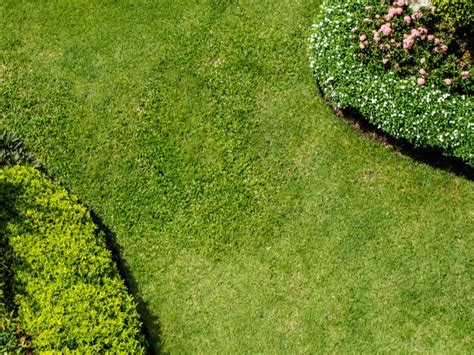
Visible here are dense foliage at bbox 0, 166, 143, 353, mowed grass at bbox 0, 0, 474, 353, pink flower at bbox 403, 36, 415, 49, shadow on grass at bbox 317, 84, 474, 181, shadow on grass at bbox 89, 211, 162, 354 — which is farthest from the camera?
pink flower at bbox 403, 36, 415, 49

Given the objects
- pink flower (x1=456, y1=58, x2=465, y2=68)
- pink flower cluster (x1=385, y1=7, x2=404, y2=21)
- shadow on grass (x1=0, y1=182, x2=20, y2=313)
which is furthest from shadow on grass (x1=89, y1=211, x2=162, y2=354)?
pink flower (x1=456, y1=58, x2=465, y2=68)

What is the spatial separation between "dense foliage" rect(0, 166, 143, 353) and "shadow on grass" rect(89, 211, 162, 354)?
66 cm

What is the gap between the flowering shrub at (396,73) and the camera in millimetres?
10117

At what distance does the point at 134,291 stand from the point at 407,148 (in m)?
4.89

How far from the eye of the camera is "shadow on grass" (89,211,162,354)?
9422 millimetres

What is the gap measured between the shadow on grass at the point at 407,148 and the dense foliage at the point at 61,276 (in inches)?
178

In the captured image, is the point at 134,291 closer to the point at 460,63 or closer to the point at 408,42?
the point at 408,42

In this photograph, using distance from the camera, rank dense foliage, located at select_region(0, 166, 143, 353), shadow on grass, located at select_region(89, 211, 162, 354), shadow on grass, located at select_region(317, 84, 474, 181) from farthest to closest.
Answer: shadow on grass, located at select_region(317, 84, 474, 181)
shadow on grass, located at select_region(89, 211, 162, 354)
dense foliage, located at select_region(0, 166, 143, 353)

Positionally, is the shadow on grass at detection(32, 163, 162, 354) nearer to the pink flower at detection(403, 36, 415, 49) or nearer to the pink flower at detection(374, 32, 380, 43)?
the pink flower at detection(374, 32, 380, 43)

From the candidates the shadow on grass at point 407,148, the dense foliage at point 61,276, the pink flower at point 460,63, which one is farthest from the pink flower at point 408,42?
the dense foliage at point 61,276

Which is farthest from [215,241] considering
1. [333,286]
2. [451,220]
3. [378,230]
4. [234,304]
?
[451,220]

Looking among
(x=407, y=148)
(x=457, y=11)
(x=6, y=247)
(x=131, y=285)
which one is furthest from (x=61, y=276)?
(x=457, y=11)

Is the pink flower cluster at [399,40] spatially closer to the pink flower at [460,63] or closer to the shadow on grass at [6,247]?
the pink flower at [460,63]

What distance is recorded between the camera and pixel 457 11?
400 inches
